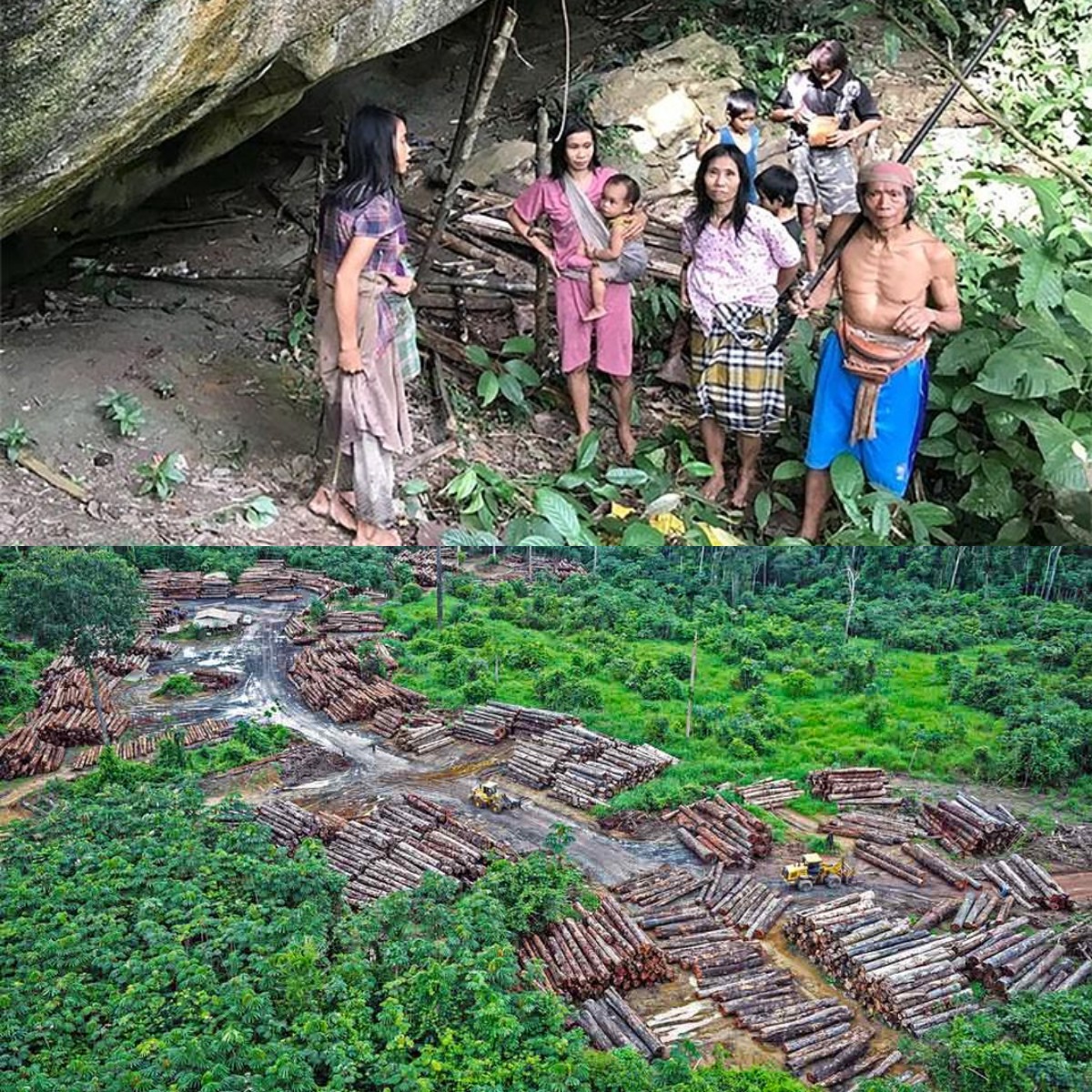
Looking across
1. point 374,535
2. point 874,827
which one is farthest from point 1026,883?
point 374,535

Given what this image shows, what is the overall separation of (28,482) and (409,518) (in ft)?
4.41

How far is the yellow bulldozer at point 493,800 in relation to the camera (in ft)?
11.4

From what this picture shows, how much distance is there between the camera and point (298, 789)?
351cm

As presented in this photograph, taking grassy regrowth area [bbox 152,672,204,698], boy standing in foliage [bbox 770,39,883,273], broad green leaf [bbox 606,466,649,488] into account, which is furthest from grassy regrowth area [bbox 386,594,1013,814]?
boy standing in foliage [bbox 770,39,883,273]

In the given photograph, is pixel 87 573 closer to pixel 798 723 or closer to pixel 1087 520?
pixel 798 723

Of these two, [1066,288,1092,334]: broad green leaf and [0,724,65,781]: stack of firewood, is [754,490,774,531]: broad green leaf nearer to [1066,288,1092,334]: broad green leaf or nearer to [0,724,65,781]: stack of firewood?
[1066,288,1092,334]: broad green leaf

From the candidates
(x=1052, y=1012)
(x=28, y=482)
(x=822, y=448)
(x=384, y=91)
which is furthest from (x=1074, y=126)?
(x=28, y=482)

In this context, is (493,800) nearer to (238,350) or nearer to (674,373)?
(238,350)

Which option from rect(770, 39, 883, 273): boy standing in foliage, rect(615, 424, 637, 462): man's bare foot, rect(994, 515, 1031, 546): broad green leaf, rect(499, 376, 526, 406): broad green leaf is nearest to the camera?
rect(770, 39, 883, 273): boy standing in foliage

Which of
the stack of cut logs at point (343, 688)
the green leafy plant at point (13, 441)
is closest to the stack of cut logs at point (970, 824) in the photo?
the stack of cut logs at point (343, 688)

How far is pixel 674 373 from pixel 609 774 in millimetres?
3286

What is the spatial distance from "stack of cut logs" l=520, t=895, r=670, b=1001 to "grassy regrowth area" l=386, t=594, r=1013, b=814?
1.24ft

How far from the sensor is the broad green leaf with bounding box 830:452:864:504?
5.18 metres

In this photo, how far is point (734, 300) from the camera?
5.44 metres
